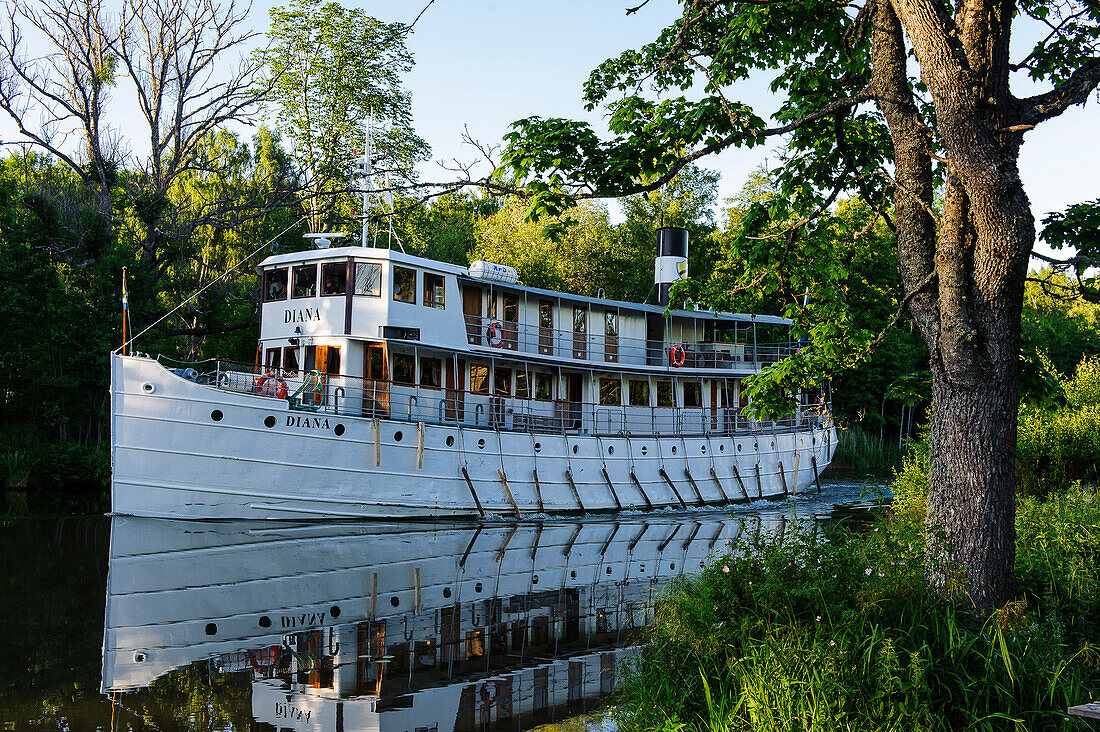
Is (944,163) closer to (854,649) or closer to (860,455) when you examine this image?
(854,649)

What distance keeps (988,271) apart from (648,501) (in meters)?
18.0

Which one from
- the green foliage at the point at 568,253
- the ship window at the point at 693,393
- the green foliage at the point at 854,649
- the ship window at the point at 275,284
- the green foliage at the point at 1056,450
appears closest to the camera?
the green foliage at the point at 854,649

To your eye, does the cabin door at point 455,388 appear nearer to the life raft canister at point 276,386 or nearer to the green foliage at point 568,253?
the life raft canister at point 276,386

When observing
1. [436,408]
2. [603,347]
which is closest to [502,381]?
[436,408]

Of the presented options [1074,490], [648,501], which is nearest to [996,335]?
[1074,490]

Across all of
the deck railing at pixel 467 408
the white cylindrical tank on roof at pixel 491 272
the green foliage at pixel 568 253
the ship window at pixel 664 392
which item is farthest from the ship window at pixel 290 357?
the green foliage at pixel 568 253

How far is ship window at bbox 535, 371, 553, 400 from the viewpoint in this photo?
23.8 metres

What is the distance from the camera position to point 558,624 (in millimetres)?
9859

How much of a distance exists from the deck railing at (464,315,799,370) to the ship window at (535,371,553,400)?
0.64 metres

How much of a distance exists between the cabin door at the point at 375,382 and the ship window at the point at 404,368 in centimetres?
38

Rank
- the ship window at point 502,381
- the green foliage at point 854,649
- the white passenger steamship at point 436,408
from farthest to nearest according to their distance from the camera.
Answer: the ship window at point 502,381 < the white passenger steamship at point 436,408 < the green foliage at point 854,649

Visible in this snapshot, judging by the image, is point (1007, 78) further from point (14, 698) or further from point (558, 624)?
point (14, 698)

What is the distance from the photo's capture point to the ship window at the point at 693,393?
27109mm


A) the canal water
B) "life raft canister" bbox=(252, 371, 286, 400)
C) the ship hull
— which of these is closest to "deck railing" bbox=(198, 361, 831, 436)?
"life raft canister" bbox=(252, 371, 286, 400)
